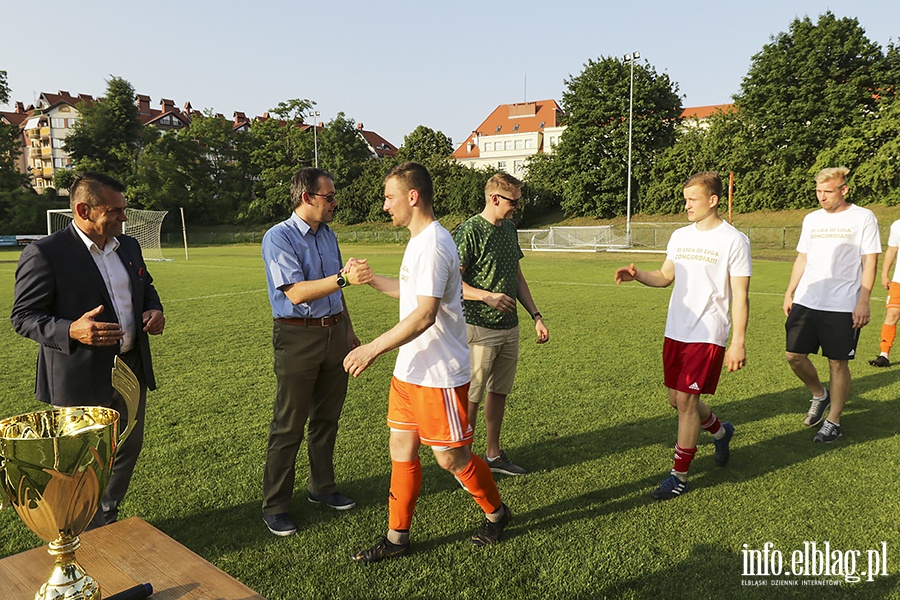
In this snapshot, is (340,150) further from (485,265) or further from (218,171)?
(485,265)

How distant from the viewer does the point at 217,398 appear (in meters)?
6.16

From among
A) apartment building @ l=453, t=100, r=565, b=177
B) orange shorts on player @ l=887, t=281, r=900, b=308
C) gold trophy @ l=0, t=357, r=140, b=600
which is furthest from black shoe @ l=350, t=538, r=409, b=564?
apartment building @ l=453, t=100, r=565, b=177

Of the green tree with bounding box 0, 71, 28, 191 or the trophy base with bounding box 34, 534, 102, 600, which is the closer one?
the trophy base with bounding box 34, 534, 102, 600

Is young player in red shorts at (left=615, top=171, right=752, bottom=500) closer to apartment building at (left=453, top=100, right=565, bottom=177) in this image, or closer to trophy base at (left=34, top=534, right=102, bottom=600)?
trophy base at (left=34, top=534, right=102, bottom=600)

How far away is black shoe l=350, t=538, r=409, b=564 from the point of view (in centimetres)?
313

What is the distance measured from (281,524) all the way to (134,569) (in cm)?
181

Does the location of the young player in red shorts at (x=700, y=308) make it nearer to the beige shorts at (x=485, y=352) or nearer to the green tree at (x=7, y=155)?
the beige shorts at (x=485, y=352)

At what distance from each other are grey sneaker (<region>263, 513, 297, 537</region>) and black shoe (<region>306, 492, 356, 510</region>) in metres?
0.31

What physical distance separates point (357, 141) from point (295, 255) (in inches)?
2506

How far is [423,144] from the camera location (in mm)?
61094

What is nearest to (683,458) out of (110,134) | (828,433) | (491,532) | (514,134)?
(491,532)

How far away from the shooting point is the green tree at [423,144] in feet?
199

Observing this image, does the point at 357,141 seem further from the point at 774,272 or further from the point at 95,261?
the point at 95,261

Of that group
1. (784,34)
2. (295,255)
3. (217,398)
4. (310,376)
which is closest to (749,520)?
(310,376)
